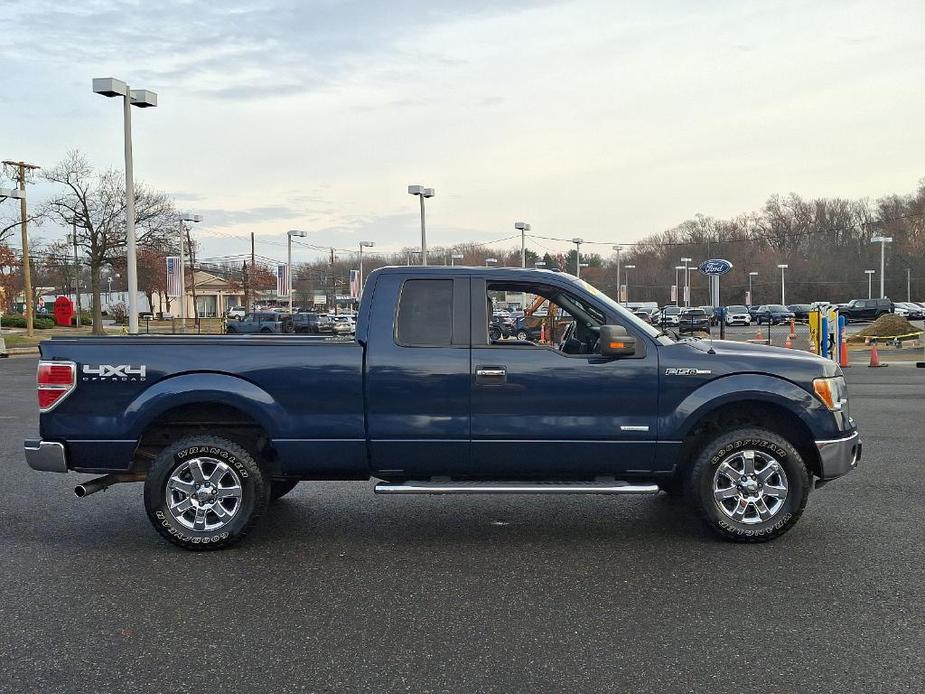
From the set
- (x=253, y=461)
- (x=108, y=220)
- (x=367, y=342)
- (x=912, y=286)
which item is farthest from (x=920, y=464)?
(x=912, y=286)

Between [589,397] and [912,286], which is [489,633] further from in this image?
[912,286]

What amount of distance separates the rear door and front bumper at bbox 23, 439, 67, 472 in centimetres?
213

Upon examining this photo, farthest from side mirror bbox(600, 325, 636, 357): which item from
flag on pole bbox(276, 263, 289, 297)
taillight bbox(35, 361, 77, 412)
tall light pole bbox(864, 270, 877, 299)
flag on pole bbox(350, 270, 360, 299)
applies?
tall light pole bbox(864, 270, 877, 299)

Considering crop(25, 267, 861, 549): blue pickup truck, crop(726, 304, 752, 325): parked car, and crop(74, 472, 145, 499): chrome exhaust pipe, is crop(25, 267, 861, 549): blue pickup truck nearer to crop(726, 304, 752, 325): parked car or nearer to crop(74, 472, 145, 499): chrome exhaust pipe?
crop(74, 472, 145, 499): chrome exhaust pipe

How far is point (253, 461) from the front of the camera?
577 cm

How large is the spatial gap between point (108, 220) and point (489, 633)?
1888 inches

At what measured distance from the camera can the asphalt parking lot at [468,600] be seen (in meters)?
3.80

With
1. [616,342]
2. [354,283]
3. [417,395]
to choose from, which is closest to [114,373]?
[417,395]

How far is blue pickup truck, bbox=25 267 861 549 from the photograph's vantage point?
5680 mm

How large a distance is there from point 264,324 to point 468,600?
4204 centimetres

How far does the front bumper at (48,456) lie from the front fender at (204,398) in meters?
0.47

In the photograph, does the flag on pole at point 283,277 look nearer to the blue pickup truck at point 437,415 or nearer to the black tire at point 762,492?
the blue pickup truck at point 437,415

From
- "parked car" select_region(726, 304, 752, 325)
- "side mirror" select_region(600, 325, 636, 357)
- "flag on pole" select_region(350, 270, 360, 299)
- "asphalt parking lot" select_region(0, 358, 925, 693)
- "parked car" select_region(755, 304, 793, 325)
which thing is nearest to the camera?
"asphalt parking lot" select_region(0, 358, 925, 693)

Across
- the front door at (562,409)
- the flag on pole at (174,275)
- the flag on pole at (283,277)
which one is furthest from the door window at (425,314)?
the flag on pole at (283,277)
